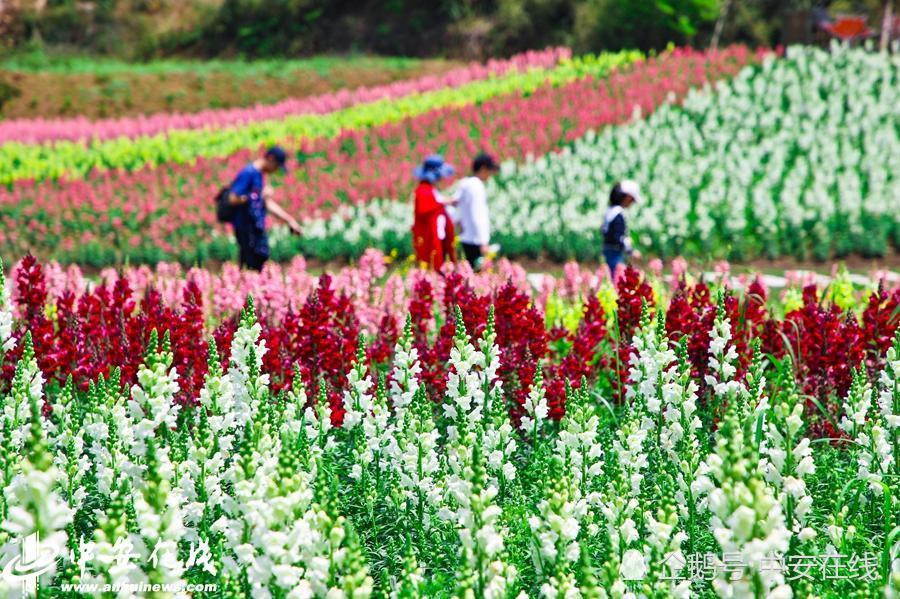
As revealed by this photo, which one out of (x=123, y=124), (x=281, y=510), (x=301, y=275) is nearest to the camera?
(x=281, y=510)

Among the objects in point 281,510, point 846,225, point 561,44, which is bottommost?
point 846,225

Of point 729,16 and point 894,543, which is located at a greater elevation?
point 729,16

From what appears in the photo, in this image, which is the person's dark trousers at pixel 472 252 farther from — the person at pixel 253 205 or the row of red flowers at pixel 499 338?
the row of red flowers at pixel 499 338

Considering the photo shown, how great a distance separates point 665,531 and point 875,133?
1694 centimetres

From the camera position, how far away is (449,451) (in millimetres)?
4176

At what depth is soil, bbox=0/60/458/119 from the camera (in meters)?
28.3

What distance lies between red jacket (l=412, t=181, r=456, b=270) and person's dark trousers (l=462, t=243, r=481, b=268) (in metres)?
0.19

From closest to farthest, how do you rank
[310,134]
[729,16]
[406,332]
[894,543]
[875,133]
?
[894,543] → [406,332] → [875,133] → [310,134] → [729,16]

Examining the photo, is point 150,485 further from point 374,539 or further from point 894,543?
point 894,543

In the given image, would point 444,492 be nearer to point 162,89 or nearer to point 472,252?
point 472,252

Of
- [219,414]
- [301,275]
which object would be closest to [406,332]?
[219,414]

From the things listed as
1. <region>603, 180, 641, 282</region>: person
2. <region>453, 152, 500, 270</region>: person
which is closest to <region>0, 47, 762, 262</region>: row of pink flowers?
<region>453, 152, 500, 270</region>: person

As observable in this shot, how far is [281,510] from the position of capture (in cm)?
272

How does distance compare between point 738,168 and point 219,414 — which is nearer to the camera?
point 219,414
